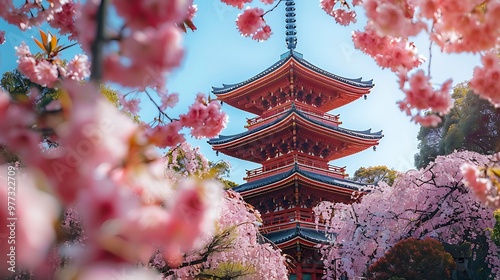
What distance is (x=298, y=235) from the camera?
14828 mm

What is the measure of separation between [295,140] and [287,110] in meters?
1.15

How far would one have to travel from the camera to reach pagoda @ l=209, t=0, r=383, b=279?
1595 cm

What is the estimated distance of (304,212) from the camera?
54.5 ft

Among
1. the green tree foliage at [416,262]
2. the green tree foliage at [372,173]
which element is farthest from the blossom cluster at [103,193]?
the green tree foliage at [372,173]

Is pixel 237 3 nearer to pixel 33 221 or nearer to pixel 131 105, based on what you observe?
pixel 131 105

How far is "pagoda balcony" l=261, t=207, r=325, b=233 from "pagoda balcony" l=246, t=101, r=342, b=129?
3.54 meters

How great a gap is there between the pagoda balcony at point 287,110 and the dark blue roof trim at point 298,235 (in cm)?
433

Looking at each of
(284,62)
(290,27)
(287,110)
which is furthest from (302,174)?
(290,27)

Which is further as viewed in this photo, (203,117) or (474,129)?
(474,129)

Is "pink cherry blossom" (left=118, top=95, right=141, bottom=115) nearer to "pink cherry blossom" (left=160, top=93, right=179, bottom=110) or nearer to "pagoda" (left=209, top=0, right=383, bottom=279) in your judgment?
"pink cherry blossom" (left=160, top=93, right=179, bottom=110)

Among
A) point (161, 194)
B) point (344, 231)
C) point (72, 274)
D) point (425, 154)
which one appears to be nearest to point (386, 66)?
point (161, 194)

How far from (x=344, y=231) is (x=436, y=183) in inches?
106

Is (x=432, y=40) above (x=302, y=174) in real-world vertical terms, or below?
below

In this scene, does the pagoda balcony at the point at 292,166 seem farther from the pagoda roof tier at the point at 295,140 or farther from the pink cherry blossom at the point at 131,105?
the pink cherry blossom at the point at 131,105
